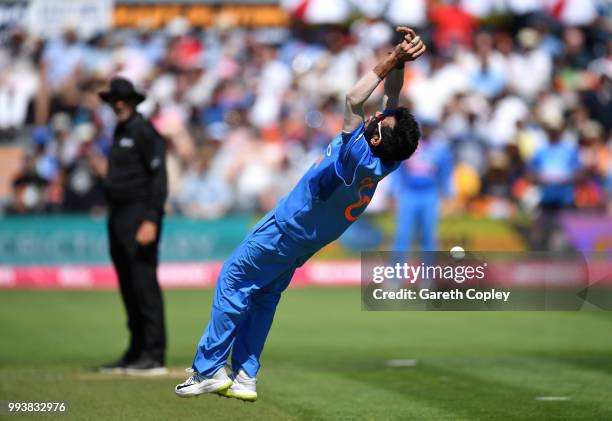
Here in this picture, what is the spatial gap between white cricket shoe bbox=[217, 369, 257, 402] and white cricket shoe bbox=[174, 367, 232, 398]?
0.31 feet

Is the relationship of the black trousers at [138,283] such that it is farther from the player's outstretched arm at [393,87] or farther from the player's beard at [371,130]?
the player's beard at [371,130]

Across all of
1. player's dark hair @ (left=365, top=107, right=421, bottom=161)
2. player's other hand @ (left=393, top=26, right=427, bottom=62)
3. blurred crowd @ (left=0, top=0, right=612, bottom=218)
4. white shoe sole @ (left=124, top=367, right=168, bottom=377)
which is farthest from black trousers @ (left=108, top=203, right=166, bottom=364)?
blurred crowd @ (left=0, top=0, right=612, bottom=218)

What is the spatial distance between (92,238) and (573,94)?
31.9 feet

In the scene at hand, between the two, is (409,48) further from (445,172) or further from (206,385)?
(445,172)

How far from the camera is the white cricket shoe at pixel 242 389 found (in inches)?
318

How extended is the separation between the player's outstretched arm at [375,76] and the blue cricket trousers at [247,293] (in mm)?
964

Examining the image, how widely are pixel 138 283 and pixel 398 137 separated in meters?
4.21

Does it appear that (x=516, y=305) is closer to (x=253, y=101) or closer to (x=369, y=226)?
(x=369, y=226)

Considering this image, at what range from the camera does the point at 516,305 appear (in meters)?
9.38

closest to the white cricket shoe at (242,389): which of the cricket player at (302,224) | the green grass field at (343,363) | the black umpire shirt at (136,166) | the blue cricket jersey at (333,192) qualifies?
the cricket player at (302,224)

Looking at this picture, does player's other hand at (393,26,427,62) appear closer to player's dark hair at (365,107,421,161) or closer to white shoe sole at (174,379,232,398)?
player's dark hair at (365,107,421,161)

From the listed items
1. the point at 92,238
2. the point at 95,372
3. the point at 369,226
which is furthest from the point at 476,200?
the point at 95,372

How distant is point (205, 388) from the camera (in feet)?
26.1

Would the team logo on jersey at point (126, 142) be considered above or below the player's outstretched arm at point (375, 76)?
below
